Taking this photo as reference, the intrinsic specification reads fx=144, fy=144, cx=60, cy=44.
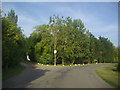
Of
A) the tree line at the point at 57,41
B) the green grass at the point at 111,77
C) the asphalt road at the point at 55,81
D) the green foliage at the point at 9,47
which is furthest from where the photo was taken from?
the tree line at the point at 57,41

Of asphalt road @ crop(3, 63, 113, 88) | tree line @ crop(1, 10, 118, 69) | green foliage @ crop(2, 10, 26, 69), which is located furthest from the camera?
tree line @ crop(1, 10, 118, 69)

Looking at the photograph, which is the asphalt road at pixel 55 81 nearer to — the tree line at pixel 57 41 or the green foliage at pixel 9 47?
the green foliage at pixel 9 47

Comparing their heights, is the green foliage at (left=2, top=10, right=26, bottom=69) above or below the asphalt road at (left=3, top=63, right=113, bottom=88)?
above

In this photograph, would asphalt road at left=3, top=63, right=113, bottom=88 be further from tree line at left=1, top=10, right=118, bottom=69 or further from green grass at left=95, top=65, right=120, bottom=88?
tree line at left=1, top=10, right=118, bottom=69

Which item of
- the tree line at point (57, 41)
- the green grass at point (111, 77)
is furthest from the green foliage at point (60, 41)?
the green grass at point (111, 77)

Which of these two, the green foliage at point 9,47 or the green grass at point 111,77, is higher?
the green foliage at point 9,47

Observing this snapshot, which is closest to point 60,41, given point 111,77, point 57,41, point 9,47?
point 57,41

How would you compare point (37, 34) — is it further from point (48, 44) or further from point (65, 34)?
point (65, 34)

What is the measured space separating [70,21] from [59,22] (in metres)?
5.30

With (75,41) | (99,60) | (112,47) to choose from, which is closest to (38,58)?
(75,41)

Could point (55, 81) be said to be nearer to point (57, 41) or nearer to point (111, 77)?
point (111, 77)

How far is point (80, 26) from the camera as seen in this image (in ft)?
167

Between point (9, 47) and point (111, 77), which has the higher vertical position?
point (9, 47)

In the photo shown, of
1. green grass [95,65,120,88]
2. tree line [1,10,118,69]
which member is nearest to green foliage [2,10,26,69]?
green grass [95,65,120,88]
